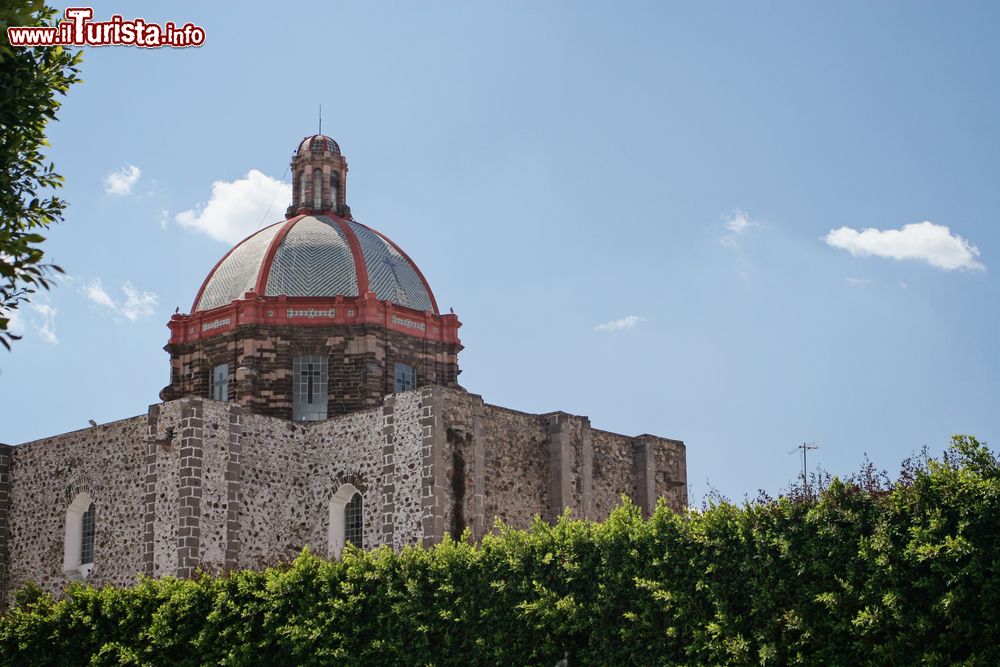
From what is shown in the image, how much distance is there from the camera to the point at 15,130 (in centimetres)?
1288

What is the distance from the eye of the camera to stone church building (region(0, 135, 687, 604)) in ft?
88.3

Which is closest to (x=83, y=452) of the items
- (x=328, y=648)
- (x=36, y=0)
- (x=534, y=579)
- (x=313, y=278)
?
(x=313, y=278)

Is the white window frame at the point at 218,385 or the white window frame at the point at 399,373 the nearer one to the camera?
the white window frame at the point at 399,373

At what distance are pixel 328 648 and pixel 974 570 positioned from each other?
10.5m

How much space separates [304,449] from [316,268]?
694 centimetres

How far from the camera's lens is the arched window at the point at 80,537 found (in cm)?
2947

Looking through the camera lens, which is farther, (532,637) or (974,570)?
(532,637)

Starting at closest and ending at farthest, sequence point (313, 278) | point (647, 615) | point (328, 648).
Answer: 1. point (647, 615)
2. point (328, 648)
3. point (313, 278)

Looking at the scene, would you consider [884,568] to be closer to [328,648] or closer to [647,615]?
[647,615]

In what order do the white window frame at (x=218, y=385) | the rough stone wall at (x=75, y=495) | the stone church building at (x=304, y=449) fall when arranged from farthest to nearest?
the white window frame at (x=218, y=385), the rough stone wall at (x=75, y=495), the stone church building at (x=304, y=449)

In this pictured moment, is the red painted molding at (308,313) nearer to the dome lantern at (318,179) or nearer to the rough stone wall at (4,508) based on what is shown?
the dome lantern at (318,179)

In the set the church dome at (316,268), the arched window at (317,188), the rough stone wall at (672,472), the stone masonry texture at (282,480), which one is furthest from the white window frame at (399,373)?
the rough stone wall at (672,472)

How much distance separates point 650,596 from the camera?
17.0 meters

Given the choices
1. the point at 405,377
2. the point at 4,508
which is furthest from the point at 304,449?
the point at 4,508
